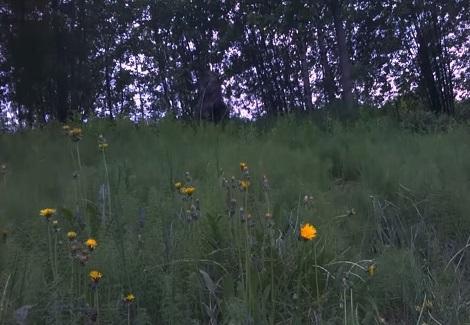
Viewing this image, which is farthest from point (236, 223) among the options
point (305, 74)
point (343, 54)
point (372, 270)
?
point (305, 74)

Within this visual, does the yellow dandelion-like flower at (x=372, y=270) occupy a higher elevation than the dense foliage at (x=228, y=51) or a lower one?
lower

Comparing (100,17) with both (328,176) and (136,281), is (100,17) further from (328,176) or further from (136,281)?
(136,281)

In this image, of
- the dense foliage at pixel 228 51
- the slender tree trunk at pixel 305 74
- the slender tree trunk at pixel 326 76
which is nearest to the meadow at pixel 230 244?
the dense foliage at pixel 228 51

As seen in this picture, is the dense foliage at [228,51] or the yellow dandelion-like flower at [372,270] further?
the dense foliage at [228,51]

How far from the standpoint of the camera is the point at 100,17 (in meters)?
15.0

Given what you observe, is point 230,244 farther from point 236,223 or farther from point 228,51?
point 228,51

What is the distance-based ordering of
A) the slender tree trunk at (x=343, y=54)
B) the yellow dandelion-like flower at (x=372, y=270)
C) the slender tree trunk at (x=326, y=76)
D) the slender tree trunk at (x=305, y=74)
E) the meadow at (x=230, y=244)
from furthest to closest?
the slender tree trunk at (x=326, y=76) → the slender tree trunk at (x=305, y=74) → the slender tree trunk at (x=343, y=54) → the yellow dandelion-like flower at (x=372, y=270) → the meadow at (x=230, y=244)

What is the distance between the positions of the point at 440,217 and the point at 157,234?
75.4 inches

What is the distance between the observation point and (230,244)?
278cm

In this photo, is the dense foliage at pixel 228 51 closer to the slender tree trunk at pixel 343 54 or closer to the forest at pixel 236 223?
the slender tree trunk at pixel 343 54

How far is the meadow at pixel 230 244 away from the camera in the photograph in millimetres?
2273

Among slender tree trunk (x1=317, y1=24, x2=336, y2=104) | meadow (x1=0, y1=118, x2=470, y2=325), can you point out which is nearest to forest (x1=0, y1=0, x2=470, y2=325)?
meadow (x1=0, y1=118, x2=470, y2=325)

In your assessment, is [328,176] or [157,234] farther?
[328,176]

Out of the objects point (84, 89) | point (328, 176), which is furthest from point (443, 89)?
point (328, 176)
